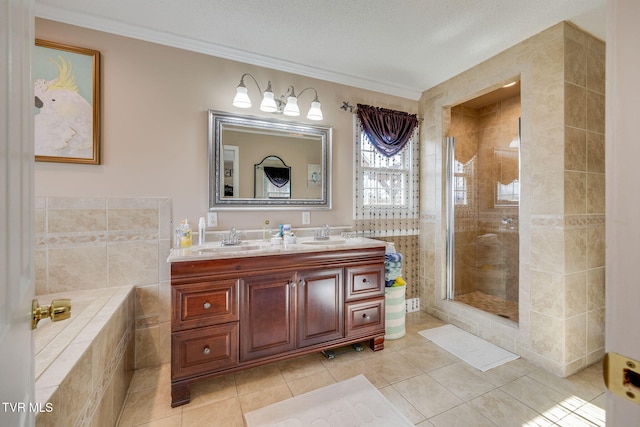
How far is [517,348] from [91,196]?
11.5ft

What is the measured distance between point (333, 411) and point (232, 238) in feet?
4.66

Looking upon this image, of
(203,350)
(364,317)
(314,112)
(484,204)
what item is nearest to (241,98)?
(314,112)

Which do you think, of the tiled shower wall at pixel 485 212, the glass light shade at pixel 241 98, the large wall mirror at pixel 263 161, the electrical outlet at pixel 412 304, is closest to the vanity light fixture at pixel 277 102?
the glass light shade at pixel 241 98

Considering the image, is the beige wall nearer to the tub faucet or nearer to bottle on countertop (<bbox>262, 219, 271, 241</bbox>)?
bottle on countertop (<bbox>262, 219, 271, 241</bbox>)

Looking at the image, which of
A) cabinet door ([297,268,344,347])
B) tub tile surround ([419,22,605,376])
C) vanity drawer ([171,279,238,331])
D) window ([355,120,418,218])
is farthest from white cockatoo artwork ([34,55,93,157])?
tub tile surround ([419,22,605,376])

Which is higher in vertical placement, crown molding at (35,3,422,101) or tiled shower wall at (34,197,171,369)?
crown molding at (35,3,422,101)

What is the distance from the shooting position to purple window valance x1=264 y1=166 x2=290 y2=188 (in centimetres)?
243

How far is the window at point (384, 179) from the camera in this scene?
9.30ft

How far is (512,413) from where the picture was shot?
1.61 meters

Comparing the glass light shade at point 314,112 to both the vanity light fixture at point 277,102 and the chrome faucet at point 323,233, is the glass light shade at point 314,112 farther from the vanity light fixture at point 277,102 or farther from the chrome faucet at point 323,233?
the chrome faucet at point 323,233

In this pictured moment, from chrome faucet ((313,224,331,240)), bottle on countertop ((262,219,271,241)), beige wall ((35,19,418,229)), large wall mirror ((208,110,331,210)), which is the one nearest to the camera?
beige wall ((35,19,418,229))

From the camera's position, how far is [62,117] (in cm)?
183

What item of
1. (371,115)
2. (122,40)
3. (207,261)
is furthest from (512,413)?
(122,40)

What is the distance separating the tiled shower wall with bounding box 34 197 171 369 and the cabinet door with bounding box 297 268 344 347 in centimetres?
109
